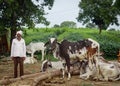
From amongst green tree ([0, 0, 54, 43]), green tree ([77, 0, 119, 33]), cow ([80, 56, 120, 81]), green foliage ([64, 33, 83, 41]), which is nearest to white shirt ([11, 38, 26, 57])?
cow ([80, 56, 120, 81])

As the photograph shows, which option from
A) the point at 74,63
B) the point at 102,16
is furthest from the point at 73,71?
the point at 102,16

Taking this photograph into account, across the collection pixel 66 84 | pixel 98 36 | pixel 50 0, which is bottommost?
pixel 66 84

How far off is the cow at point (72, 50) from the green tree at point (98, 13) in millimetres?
36830

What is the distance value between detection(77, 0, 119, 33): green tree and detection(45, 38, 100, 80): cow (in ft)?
121

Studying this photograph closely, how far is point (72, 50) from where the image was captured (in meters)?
17.8

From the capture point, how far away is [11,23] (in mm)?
30984

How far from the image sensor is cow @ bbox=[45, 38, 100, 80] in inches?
696

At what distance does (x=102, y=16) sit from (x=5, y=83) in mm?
42593

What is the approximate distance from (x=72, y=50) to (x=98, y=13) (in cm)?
4224

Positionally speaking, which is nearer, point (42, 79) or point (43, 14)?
point (42, 79)

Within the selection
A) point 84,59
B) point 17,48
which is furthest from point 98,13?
point 17,48

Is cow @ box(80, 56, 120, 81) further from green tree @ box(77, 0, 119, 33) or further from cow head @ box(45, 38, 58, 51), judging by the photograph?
green tree @ box(77, 0, 119, 33)

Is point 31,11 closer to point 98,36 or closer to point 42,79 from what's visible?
point 98,36

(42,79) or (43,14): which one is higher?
(43,14)
